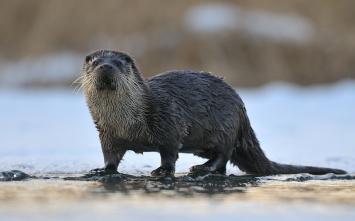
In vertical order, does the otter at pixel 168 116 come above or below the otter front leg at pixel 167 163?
above

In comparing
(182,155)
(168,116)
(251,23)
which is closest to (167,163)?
(168,116)

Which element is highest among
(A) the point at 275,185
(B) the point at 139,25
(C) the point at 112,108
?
(B) the point at 139,25

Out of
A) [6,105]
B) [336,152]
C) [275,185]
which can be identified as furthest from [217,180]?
[6,105]

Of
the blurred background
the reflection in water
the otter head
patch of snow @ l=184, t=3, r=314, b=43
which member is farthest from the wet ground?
patch of snow @ l=184, t=3, r=314, b=43

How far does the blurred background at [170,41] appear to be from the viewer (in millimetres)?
12836

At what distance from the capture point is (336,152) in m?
6.28

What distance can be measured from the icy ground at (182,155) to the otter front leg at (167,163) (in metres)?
0.29

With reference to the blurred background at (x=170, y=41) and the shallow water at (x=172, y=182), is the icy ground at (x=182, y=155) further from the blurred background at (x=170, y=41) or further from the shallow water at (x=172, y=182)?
the blurred background at (x=170, y=41)

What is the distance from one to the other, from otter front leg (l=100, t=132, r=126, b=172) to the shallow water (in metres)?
0.18

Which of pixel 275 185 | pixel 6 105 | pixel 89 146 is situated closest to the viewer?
pixel 275 185

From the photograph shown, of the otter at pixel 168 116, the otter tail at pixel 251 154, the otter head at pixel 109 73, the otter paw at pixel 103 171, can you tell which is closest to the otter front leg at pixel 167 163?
the otter at pixel 168 116

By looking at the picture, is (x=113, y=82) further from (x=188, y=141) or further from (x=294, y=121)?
(x=294, y=121)

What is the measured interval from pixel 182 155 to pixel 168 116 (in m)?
1.81

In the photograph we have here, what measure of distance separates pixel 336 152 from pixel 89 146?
194 centimetres
